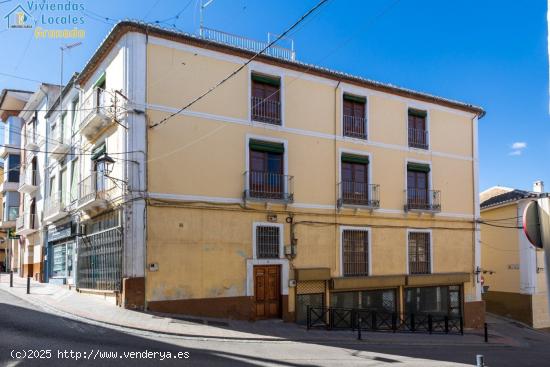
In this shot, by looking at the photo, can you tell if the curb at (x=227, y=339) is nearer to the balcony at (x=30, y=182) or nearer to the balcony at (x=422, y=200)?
the balcony at (x=422, y=200)

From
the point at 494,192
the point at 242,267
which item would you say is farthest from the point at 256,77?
the point at 494,192

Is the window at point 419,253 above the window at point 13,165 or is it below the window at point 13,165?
below

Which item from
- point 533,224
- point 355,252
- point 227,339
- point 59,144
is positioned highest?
point 59,144

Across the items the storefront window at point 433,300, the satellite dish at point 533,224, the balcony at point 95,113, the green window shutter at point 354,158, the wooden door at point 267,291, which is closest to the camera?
the satellite dish at point 533,224

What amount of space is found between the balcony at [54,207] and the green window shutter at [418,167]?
14.7 metres

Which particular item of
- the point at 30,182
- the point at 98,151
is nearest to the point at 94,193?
the point at 98,151

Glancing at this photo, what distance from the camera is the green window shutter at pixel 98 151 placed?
16.8 metres

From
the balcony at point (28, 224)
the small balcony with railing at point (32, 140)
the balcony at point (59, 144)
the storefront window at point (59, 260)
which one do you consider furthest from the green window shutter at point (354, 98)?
the balcony at point (28, 224)

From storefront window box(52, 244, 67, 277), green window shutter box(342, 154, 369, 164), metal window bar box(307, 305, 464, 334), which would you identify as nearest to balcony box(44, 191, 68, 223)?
storefront window box(52, 244, 67, 277)

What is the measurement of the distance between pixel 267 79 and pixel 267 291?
762 centimetres

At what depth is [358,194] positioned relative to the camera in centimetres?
1930

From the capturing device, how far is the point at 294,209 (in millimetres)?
17469

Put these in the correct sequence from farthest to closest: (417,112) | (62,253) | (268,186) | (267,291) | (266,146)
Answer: (417,112), (62,253), (266,146), (268,186), (267,291)

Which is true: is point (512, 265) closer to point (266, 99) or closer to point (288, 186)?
point (288, 186)
